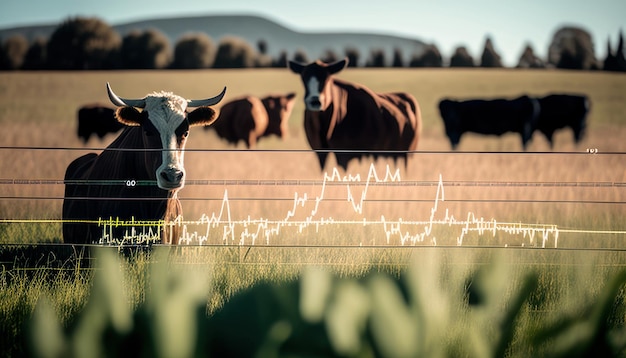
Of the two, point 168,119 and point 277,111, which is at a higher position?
point 277,111

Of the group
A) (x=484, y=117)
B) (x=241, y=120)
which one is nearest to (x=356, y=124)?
(x=241, y=120)

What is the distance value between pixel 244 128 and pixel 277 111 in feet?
3.19

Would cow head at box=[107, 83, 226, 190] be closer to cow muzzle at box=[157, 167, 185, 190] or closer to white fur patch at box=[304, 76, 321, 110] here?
cow muzzle at box=[157, 167, 185, 190]

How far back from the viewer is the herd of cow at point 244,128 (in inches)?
226

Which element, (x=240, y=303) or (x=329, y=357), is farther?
(x=240, y=303)

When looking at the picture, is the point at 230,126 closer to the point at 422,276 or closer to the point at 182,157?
the point at 182,157

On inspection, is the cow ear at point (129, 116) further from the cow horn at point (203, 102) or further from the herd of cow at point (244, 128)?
the cow horn at point (203, 102)

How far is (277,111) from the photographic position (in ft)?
50.6

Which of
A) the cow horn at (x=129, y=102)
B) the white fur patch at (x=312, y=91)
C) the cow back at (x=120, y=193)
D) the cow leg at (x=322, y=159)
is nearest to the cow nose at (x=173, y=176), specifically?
the cow back at (x=120, y=193)

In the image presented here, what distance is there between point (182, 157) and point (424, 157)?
6721 millimetres

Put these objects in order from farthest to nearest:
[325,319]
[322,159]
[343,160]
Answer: [322,159] < [343,160] < [325,319]

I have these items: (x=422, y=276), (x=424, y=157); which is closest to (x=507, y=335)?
(x=422, y=276)

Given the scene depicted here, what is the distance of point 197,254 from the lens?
4.88 meters

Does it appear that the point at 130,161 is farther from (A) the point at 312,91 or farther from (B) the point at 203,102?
(A) the point at 312,91
